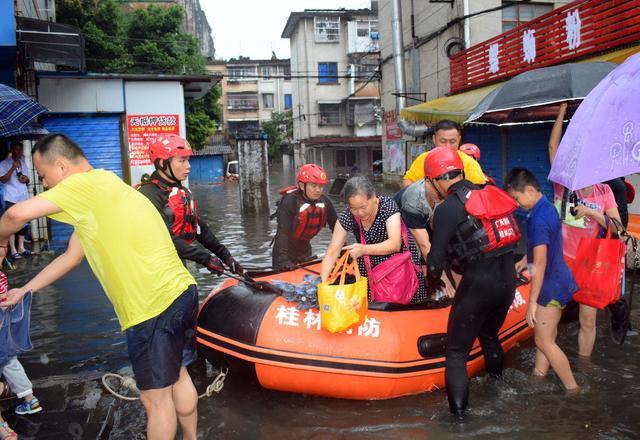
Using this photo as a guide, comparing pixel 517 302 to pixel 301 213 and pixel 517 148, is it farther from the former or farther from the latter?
pixel 517 148

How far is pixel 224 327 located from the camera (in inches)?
184

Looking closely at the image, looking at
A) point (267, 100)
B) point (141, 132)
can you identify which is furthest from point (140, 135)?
point (267, 100)

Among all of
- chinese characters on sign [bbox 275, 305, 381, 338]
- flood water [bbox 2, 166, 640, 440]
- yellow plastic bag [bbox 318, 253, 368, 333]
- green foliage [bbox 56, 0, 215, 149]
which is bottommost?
flood water [bbox 2, 166, 640, 440]

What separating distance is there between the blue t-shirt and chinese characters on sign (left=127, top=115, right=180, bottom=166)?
36.5ft

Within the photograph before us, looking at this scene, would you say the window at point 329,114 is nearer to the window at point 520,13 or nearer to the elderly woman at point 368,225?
the window at point 520,13

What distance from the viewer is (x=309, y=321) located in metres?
4.47

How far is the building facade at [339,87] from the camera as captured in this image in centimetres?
4156

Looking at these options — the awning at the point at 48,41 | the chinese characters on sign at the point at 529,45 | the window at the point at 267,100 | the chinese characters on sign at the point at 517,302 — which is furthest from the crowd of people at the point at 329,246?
the window at the point at 267,100

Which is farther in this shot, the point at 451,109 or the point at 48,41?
the point at 451,109

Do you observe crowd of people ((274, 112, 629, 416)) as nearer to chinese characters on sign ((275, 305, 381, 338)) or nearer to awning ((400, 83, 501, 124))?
chinese characters on sign ((275, 305, 381, 338))

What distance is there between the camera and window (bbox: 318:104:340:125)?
43.0m

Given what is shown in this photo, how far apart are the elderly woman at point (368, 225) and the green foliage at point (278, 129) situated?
45.0 m

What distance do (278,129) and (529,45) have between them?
38.1 metres

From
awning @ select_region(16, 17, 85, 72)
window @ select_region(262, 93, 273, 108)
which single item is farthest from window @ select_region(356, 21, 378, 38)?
awning @ select_region(16, 17, 85, 72)
